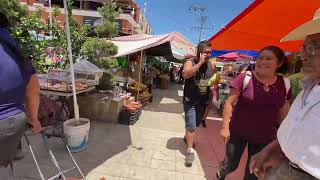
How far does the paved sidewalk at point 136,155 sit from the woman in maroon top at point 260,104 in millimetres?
1284

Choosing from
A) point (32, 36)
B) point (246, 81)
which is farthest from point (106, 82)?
point (246, 81)

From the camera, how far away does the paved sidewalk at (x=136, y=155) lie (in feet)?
11.3

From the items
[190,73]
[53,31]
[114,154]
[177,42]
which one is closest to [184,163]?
[114,154]

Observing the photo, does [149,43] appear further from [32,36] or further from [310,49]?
[310,49]

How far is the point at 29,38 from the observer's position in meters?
4.61

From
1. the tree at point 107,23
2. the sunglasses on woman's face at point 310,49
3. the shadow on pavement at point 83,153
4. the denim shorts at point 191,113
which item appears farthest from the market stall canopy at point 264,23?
the shadow on pavement at point 83,153

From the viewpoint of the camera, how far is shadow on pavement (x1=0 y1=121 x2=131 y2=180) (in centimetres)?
329

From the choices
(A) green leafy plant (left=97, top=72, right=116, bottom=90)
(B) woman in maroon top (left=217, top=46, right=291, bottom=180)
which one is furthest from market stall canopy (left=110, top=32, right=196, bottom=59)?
(B) woman in maroon top (left=217, top=46, right=291, bottom=180)

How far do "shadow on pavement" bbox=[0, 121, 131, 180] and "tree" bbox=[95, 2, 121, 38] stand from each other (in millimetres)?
2026

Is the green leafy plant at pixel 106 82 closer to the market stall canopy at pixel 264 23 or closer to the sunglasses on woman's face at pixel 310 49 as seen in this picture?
the market stall canopy at pixel 264 23

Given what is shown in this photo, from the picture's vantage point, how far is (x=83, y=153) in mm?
3990

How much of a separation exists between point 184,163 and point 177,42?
4373mm

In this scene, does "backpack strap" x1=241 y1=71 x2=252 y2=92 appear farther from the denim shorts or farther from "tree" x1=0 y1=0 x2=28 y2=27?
"tree" x1=0 y1=0 x2=28 y2=27

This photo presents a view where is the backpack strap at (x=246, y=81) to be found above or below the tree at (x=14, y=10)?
below
